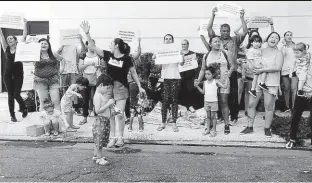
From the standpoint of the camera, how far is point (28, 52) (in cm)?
752

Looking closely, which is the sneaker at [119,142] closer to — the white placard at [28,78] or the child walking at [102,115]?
the child walking at [102,115]

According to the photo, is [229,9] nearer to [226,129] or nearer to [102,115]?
[226,129]

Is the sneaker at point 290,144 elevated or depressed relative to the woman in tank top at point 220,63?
depressed

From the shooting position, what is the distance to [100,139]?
553cm

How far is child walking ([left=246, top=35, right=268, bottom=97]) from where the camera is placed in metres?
7.05

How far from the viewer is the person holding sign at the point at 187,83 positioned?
7672 mm

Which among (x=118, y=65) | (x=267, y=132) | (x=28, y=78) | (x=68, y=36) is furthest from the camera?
(x=28, y=78)

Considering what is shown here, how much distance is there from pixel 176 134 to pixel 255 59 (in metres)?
1.89

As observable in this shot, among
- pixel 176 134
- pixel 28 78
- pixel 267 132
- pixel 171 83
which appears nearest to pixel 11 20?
pixel 28 78

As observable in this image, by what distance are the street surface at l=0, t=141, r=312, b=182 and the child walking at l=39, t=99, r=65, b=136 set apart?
61cm

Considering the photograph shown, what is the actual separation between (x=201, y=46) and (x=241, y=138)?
→ 3.88m

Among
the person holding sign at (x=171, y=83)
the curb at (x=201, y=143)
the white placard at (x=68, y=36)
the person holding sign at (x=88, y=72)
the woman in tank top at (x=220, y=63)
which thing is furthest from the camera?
the person holding sign at (x=88, y=72)

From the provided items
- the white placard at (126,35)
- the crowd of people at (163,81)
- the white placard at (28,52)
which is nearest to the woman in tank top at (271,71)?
the crowd of people at (163,81)

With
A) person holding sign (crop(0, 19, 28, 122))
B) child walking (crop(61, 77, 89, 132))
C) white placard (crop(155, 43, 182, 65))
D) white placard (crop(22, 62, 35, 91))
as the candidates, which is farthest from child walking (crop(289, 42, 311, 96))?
white placard (crop(22, 62, 35, 91))
